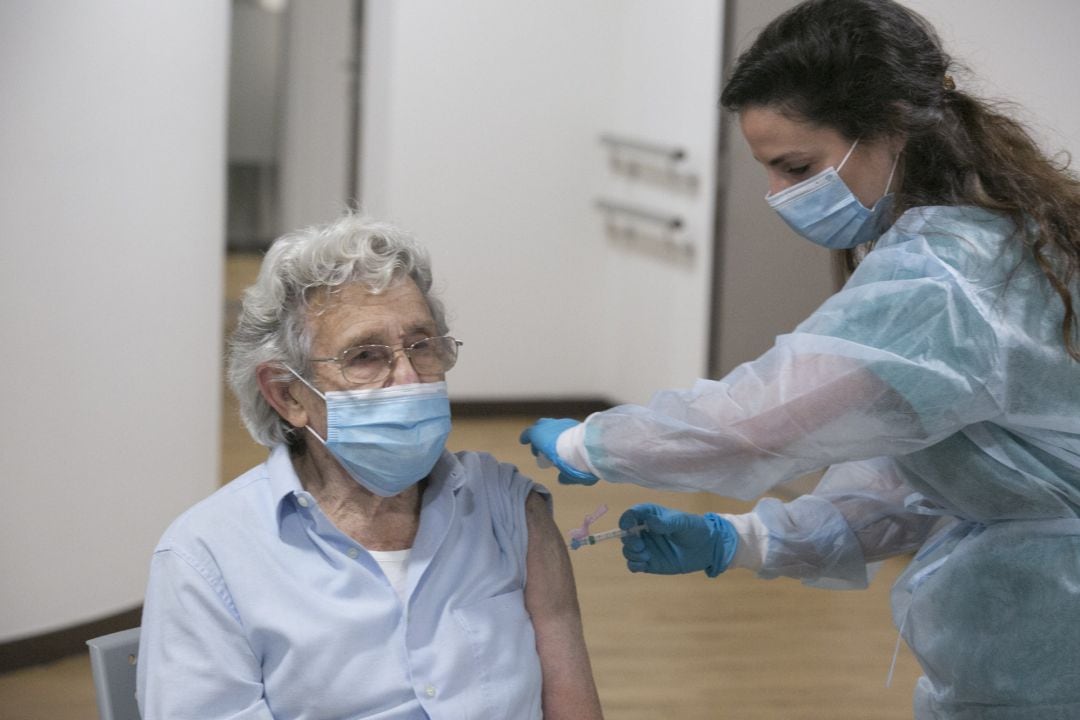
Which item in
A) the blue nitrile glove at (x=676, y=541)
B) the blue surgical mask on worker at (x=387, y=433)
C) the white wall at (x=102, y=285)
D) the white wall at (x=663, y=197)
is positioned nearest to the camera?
the blue surgical mask on worker at (x=387, y=433)

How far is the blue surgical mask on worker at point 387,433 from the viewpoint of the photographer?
1848 millimetres

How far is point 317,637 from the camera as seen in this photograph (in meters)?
1.74

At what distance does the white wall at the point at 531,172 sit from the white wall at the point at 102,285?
7.69ft

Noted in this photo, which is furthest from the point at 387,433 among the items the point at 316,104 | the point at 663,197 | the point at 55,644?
the point at 316,104

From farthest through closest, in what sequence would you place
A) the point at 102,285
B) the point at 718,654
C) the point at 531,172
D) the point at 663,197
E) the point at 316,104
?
1. the point at 316,104
2. the point at 531,172
3. the point at 663,197
4. the point at 718,654
5. the point at 102,285

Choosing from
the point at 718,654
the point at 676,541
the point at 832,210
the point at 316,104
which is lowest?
the point at 718,654

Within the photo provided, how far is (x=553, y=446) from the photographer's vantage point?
190cm

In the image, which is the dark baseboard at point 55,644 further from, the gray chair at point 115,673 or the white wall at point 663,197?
the white wall at point 663,197

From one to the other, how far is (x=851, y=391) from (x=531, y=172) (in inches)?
185

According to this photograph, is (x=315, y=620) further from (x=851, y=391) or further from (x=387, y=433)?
(x=851, y=391)

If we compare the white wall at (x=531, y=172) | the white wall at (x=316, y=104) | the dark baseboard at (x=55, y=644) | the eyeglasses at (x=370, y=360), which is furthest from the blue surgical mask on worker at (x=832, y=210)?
the white wall at (x=316, y=104)

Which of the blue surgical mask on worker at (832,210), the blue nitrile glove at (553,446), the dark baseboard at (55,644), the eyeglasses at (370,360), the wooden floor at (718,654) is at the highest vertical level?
the blue surgical mask on worker at (832,210)

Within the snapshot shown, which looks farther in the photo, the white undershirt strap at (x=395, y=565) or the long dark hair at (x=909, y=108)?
the white undershirt strap at (x=395, y=565)

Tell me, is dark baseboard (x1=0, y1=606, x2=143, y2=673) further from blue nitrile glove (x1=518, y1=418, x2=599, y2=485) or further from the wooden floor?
blue nitrile glove (x1=518, y1=418, x2=599, y2=485)
